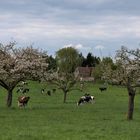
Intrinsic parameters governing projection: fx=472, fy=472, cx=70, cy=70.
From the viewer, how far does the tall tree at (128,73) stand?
33.4 meters

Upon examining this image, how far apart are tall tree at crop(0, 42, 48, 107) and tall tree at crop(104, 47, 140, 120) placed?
12.8m

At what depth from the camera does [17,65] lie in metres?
45.5

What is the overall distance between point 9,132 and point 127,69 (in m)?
14.3

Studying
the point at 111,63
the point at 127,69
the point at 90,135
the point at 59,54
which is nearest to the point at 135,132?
the point at 90,135

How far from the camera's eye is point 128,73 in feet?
109

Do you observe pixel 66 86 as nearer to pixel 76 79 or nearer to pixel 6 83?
pixel 76 79

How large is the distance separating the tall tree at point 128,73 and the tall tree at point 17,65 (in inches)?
502

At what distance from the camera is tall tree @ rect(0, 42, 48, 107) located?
44656 mm

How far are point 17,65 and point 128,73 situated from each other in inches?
603

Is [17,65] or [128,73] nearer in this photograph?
[128,73]

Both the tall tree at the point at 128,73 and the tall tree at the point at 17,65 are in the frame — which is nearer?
the tall tree at the point at 128,73

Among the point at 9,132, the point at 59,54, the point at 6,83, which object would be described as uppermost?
the point at 59,54

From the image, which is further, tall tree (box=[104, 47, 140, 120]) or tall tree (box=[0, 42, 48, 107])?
tall tree (box=[0, 42, 48, 107])

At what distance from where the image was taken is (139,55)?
112 feet
